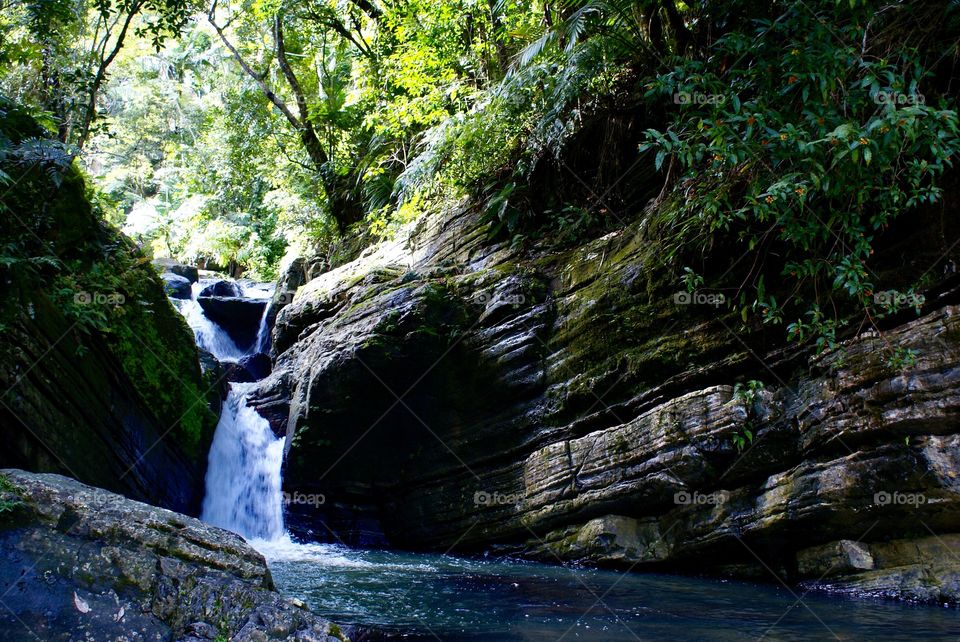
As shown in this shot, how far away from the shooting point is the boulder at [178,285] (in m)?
17.9

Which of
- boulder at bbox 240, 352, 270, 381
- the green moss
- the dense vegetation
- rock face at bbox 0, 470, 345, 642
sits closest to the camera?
rock face at bbox 0, 470, 345, 642

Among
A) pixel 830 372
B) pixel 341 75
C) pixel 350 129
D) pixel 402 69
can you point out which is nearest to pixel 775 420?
pixel 830 372

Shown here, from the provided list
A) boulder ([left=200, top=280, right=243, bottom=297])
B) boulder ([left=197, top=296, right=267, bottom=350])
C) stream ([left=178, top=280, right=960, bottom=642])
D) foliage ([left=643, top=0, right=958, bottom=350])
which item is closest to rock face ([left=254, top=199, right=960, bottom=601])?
stream ([left=178, top=280, right=960, bottom=642])

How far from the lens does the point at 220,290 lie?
18.4 m

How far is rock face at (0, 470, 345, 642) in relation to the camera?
3562mm

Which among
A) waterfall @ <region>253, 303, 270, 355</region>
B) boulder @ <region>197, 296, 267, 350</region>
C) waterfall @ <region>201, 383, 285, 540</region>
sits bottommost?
waterfall @ <region>201, 383, 285, 540</region>

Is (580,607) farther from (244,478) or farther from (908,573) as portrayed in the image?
(244,478)

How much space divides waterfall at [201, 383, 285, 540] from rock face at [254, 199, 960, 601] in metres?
0.49

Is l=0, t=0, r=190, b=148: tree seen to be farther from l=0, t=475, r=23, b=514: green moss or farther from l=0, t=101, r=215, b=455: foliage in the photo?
l=0, t=475, r=23, b=514: green moss

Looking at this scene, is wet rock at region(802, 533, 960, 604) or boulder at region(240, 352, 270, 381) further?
boulder at region(240, 352, 270, 381)

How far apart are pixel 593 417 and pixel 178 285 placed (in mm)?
13923

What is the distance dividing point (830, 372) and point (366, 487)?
7729mm

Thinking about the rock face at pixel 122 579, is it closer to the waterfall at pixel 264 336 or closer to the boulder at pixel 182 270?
the waterfall at pixel 264 336

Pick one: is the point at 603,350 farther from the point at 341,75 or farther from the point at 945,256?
the point at 341,75
